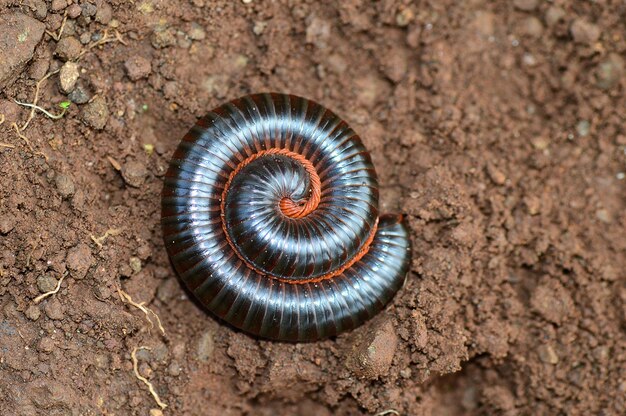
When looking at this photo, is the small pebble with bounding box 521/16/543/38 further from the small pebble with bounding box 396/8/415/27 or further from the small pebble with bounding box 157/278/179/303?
the small pebble with bounding box 157/278/179/303

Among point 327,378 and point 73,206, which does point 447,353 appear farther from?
point 73,206

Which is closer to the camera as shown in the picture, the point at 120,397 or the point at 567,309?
the point at 120,397

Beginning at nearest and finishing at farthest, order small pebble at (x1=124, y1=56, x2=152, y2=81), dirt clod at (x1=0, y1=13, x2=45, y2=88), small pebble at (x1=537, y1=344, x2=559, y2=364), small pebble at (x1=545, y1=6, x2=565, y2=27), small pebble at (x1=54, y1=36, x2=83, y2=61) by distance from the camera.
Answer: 1. dirt clod at (x1=0, y1=13, x2=45, y2=88)
2. small pebble at (x1=54, y1=36, x2=83, y2=61)
3. small pebble at (x1=124, y1=56, x2=152, y2=81)
4. small pebble at (x1=537, y1=344, x2=559, y2=364)
5. small pebble at (x1=545, y1=6, x2=565, y2=27)

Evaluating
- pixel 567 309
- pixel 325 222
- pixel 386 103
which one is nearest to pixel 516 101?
pixel 386 103

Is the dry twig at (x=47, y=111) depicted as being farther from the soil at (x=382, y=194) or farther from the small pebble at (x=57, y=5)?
the small pebble at (x=57, y=5)

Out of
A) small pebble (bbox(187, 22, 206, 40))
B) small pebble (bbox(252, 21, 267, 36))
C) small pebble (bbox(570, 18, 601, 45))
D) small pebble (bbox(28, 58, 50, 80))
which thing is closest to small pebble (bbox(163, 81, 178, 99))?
small pebble (bbox(187, 22, 206, 40))

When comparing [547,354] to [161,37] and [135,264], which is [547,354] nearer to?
[135,264]

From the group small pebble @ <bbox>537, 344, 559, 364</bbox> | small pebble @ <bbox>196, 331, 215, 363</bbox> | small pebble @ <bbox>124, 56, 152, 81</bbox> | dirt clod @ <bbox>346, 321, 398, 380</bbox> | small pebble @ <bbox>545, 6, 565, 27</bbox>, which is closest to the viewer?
dirt clod @ <bbox>346, 321, 398, 380</bbox>
